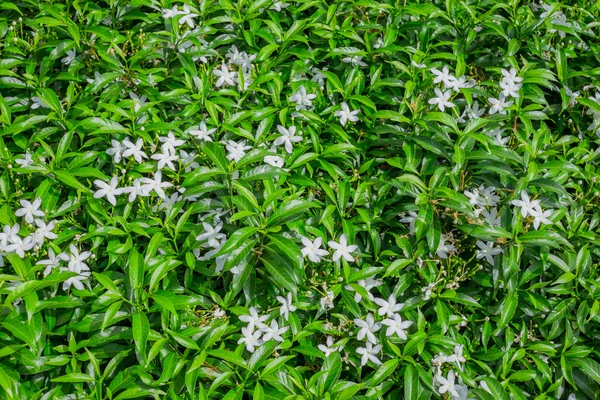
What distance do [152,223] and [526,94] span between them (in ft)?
5.12

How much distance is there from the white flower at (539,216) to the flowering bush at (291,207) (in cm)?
1

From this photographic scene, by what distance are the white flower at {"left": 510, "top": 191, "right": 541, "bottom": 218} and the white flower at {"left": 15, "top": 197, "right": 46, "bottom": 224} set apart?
1.57 metres

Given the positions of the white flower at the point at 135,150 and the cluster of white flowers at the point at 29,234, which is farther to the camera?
the white flower at the point at 135,150

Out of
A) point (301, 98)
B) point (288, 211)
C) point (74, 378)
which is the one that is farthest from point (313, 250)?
point (74, 378)

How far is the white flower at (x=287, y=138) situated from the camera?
2.41 m

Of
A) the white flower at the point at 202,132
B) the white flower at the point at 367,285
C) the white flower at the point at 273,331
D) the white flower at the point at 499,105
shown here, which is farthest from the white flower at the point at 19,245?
the white flower at the point at 499,105

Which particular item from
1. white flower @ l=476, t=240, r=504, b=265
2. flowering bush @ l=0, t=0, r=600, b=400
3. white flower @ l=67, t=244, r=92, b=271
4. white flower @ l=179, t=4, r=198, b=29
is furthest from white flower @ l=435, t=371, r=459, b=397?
white flower @ l=179, t=4, r=198, b=29

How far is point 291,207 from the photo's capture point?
7.08ft

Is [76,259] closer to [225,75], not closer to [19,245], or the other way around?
[19,245]

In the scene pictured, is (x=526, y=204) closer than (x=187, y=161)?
Yes

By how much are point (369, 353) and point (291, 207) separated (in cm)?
52

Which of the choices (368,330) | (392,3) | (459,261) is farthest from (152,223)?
(392,3)

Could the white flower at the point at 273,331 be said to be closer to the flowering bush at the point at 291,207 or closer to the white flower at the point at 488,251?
the flowering bush at the point at 291,207

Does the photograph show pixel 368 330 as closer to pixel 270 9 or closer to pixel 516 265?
pixel 516 265
